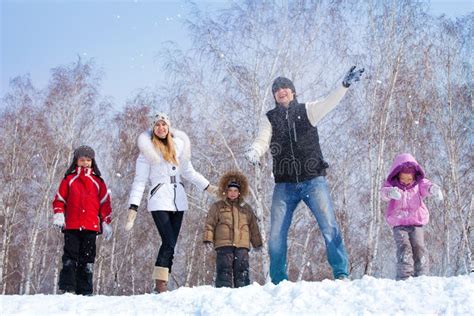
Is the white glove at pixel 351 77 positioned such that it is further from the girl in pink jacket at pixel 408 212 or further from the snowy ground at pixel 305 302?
the snowy ground at pixel 305 302

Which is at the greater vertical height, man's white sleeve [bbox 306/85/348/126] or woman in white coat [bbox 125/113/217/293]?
man's white sleeve [bbox 306/85/348/126]

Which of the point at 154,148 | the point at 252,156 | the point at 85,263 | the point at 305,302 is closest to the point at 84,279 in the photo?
the point at 85,263

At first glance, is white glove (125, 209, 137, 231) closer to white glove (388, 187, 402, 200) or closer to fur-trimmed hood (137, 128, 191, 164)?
fur-trimmed hood (137, 128, 191, 164)

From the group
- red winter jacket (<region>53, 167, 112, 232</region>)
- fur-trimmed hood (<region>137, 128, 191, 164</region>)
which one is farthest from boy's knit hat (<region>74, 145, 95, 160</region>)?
fur-trimmed hood (<region>137, 128, 191, 164</region>)

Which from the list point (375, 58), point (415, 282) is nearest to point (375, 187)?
point (375, 58)

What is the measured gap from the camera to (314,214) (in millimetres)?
4695

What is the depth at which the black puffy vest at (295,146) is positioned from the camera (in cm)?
477

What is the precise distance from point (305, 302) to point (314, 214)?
162 cm

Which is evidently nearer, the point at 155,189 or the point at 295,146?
the point at 295,146

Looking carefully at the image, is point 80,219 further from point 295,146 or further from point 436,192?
point 436,192

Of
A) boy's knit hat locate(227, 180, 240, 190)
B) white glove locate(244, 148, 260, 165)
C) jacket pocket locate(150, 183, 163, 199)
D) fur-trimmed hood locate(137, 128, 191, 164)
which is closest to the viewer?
white glove locate(244, 148, 260, 165)

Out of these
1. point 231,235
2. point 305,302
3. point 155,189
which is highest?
point 155,189

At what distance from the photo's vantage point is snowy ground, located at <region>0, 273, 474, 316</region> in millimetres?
2967

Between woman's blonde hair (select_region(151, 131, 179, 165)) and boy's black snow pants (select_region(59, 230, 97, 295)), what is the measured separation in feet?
3.72
